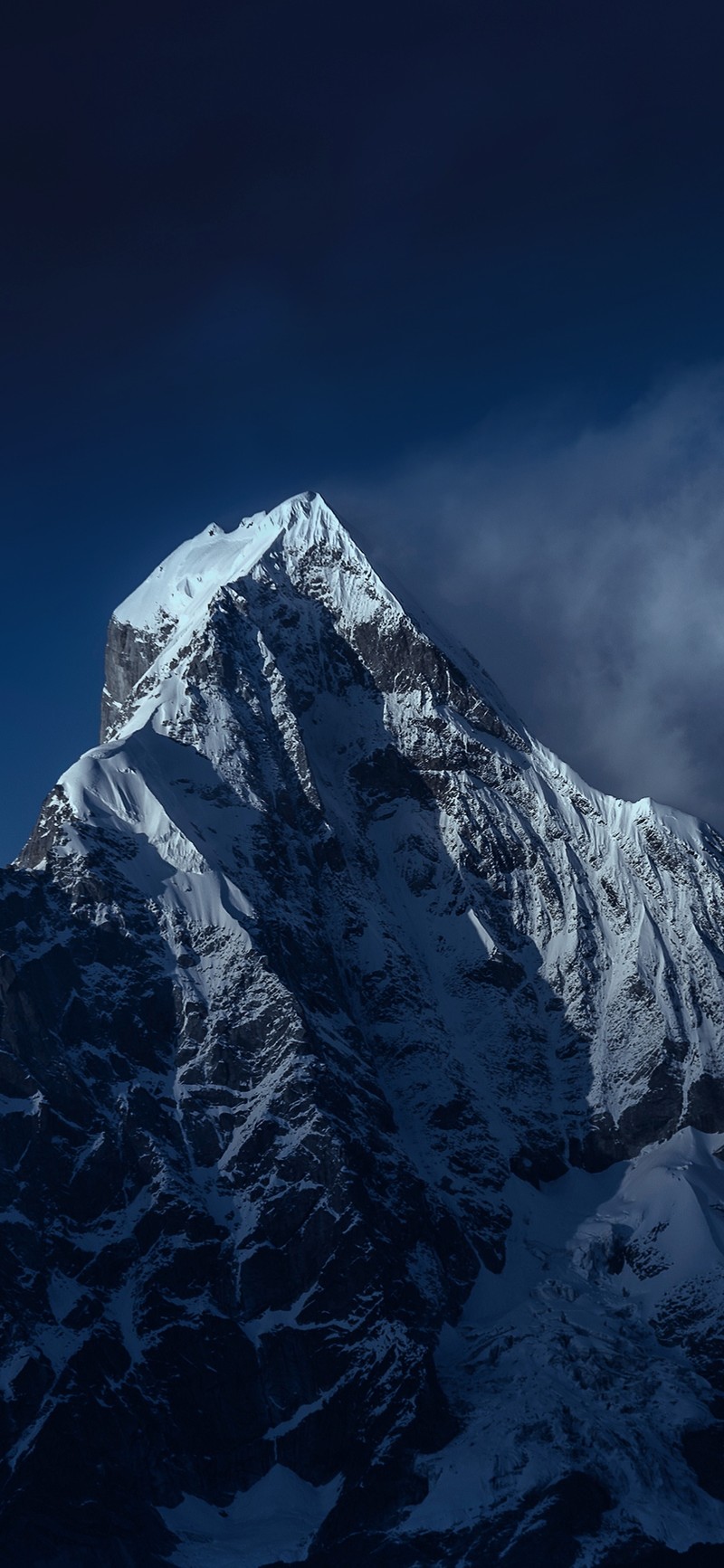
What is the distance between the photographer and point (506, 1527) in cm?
19862

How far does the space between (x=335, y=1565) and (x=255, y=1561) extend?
293 inches

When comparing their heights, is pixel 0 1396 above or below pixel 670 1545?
above

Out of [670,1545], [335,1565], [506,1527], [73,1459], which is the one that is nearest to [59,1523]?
[73,1459]

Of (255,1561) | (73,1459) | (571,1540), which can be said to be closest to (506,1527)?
(571,1540)

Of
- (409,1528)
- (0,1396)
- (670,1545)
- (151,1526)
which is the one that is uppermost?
(0,1396)

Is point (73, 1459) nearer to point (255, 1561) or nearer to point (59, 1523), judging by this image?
point (59, 1523)

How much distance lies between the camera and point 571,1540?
19862 centimetres

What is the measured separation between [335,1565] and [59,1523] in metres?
25.6

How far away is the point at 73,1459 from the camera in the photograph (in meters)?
200

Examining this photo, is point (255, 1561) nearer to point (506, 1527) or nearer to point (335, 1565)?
point (335, 1565)

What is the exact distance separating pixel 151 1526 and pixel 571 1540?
39251 millimetres

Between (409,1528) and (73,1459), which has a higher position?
(73,1459)

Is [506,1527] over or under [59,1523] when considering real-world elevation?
under

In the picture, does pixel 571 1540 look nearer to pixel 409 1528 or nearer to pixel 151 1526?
pixel 409 1528
